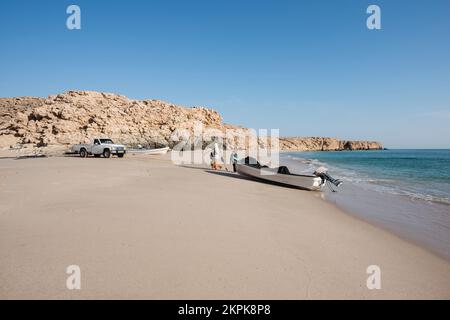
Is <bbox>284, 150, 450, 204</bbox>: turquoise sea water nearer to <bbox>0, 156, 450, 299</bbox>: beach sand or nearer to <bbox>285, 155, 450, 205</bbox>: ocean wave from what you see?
<bbox>285, 155, 450, 205</bbox>: ocean wave

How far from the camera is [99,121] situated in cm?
4078

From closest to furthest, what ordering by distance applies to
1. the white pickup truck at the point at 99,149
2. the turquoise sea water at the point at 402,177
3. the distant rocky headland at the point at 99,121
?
the turquoise sea water at the point at 402,177
the white pickup truck at the point at 99,149
the distant rocky headland at the point at 99,121

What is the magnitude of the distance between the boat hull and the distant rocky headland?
109 feet

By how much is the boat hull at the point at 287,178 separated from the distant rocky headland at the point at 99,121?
33.1 m

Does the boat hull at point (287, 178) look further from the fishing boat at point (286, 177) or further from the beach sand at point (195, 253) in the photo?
the beach sand at point (195, 253)

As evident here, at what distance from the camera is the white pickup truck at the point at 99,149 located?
2419 centimetres

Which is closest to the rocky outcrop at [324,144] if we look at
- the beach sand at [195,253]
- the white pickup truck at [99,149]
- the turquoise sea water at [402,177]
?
the turquoise sea water at [402,177]

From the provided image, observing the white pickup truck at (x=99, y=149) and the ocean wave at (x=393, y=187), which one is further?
the white pickup truck at (x=99, y=149)

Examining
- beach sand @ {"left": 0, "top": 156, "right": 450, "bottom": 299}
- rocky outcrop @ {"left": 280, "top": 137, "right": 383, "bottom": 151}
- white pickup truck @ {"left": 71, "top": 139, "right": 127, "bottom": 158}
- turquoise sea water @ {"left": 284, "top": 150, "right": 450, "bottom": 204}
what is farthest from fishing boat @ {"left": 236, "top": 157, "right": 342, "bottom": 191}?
rocky outcrop @ {"left": 280, "top": 137, "right": 383, "bottom": 151}

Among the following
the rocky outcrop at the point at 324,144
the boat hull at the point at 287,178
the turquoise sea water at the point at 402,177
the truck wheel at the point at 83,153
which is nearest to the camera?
the boat hull at the point at 287,178

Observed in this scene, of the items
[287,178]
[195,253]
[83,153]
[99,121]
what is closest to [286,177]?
[287,178]

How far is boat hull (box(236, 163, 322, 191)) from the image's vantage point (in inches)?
481
